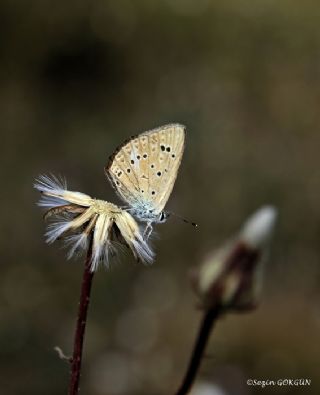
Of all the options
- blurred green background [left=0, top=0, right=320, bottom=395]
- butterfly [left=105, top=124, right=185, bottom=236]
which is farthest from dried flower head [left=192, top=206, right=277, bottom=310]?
blurred green background [left=0, top=0, right=320, bottom=395]

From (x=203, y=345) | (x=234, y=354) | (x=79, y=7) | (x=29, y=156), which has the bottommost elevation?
(x=203, y=345)

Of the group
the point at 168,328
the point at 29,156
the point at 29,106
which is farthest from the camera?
the point at 29,106

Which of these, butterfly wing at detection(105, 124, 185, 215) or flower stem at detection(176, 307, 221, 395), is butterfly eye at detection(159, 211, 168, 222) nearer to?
butterfly wing at detection(105, 124, 185, 215)

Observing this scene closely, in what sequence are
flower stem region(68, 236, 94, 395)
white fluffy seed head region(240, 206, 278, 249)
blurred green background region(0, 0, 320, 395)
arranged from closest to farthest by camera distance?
1. flower stem region(68, 236, 94, 395)
2. white fluffy seed head region(240, 206, 278, 249)
3. blurred green background region(0, 0, 320, 395)

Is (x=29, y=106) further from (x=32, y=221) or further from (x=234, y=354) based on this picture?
(x=234, y=354)

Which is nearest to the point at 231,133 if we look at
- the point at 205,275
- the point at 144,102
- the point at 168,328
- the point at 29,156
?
the point at 144,102

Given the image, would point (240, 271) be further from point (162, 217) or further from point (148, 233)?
A: point (162, 217)

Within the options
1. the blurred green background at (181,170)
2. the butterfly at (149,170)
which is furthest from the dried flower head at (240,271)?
the blurred green background at (181,170)
